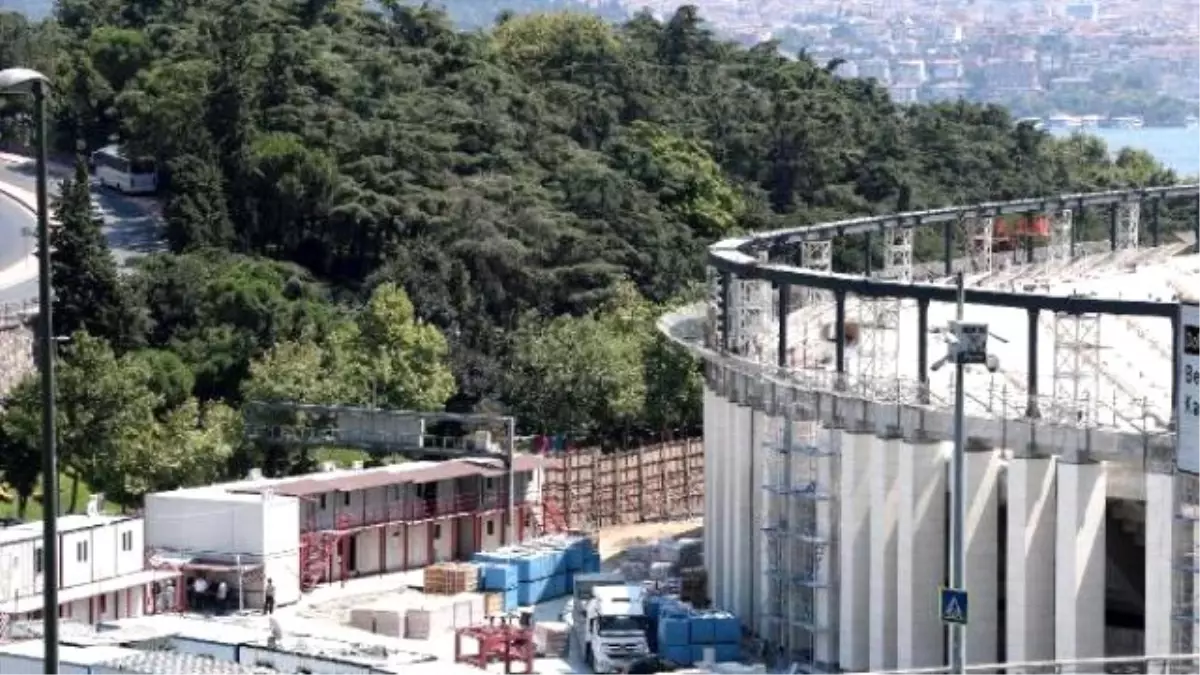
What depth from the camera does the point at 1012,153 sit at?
109 m

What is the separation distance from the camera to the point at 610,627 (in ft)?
149

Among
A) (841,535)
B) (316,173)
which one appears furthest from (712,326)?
(316,173)

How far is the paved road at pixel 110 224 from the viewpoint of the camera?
263ft

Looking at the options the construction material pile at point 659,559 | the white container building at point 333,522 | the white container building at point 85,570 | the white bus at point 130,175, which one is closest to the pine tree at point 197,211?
the white bus at point 130,175

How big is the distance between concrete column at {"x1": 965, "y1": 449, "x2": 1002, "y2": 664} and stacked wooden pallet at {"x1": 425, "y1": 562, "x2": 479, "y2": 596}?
10.8 meters

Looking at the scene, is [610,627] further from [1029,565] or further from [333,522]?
[333,522]

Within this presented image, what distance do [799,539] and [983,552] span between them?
405cm

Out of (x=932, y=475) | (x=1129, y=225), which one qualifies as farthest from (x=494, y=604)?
(x=1129, y=225)

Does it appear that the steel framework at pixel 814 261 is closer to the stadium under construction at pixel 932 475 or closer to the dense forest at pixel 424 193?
the stadium under construction at pixel 932 475

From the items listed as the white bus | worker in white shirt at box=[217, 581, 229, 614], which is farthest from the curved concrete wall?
the white bus

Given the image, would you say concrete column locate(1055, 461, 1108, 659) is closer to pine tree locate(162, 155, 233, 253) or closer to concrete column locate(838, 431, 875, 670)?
concrete column locate(838, 431, 875, 670)

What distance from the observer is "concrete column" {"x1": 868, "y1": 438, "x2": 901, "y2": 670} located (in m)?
43.9

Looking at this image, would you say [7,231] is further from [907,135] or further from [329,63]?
[907,135]

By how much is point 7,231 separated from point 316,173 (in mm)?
9089
